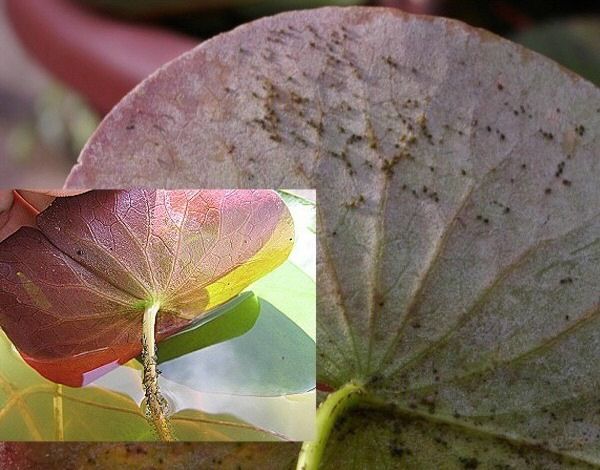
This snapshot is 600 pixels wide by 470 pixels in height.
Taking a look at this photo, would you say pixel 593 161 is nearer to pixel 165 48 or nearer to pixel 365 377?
pixel 365 377

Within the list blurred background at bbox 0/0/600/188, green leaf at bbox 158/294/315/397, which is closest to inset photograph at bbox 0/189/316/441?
green leaf at bbox 158/294/315/397

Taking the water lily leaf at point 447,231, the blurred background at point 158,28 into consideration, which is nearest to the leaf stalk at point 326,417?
the water lily leaf at point 447,231

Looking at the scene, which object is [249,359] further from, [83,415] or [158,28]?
[158,28]

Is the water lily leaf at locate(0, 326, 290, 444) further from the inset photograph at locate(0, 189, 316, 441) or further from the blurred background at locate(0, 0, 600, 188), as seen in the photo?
the blurred background at locate(0, 0, 600, 188)

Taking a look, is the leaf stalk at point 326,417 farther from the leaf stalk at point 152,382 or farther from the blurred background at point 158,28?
the blurred background at point 158,28

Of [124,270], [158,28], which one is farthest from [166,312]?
[158,28]

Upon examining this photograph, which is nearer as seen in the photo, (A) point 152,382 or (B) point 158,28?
(A) point 152,382
